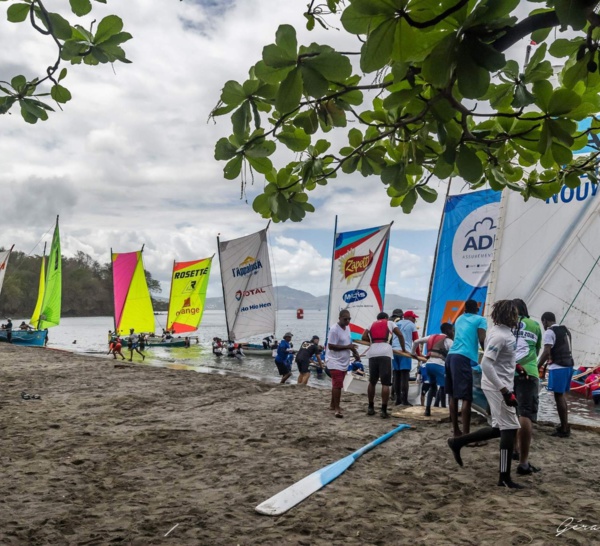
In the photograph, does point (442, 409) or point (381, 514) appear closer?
point (381, 514)

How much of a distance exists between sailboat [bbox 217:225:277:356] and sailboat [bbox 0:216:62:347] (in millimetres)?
11366

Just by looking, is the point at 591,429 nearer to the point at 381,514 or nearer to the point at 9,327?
the point at 381,514

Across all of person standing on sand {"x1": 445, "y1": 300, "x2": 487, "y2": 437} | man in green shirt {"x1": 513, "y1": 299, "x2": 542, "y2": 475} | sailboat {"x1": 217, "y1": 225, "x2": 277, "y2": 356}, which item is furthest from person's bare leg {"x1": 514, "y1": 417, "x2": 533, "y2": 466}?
sailboat {"x1": 217, "y1": 225, "x2": 277, "y2": 356}

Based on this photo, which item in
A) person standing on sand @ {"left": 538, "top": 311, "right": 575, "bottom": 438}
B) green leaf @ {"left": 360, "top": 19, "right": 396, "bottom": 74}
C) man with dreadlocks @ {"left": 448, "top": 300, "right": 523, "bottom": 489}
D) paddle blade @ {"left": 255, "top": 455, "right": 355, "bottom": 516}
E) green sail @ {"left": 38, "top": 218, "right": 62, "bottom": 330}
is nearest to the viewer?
green leaf @ {"left": 360, "top": 19, "right": 396, "bottom": 74}

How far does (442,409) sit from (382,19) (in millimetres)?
7345

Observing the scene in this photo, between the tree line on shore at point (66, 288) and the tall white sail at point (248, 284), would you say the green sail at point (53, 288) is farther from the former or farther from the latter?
the tree line on shore at point (66, 288)

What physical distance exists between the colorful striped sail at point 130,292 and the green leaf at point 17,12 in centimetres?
3186

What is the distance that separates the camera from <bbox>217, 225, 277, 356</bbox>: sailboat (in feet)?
83.2

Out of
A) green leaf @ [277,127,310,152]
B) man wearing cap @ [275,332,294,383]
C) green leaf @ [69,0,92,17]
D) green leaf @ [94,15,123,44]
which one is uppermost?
green leaf @ [69,0,92,17]

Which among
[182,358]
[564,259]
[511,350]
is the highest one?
[564,259]

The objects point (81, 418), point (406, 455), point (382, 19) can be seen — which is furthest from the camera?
point (81, 418)

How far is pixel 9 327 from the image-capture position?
1260 inches

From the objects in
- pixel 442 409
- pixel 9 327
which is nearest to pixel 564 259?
pixel 442 409

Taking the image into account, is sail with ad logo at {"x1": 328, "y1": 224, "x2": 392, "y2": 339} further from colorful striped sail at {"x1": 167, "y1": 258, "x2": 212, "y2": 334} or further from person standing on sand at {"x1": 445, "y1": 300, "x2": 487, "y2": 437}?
colorful striped sail at {"x1": 167, "y1": 258, "x2": 212, "y2": 334}
